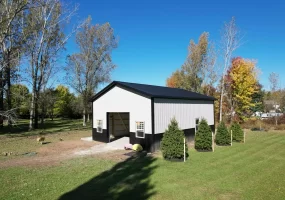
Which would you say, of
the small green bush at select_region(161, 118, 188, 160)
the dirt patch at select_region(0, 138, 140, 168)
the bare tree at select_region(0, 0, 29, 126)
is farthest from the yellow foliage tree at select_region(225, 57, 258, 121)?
the bare tree at select_region(0, 0, 29, 126)

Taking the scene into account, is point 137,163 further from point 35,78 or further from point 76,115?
point 76,115

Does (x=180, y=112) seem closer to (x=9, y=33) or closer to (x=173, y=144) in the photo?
(x=173, y=144)

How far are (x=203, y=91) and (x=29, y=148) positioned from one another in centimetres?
2552

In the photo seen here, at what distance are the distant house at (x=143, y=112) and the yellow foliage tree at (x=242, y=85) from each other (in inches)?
444

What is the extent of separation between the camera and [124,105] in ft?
47.3

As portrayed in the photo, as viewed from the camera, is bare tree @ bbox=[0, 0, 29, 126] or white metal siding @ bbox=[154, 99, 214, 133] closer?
white metal siding @ bbox=[154, 99, 214, 133]

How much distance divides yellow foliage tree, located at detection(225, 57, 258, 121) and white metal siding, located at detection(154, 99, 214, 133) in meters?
11.0

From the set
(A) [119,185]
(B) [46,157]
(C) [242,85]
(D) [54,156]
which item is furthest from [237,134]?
(C) [242,85]

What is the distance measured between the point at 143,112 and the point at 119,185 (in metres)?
6.46

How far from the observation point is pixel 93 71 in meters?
30.1

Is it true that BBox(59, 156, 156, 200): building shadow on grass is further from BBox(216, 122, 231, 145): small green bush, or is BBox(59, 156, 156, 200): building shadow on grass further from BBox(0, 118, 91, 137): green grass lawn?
BBox(0, 118, 91, 137): green grass lawn

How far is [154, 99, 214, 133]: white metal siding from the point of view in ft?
42.9

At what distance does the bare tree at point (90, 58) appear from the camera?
2912 cm

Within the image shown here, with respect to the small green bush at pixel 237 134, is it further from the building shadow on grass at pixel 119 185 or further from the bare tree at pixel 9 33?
the bare tree at pixel 9 33
